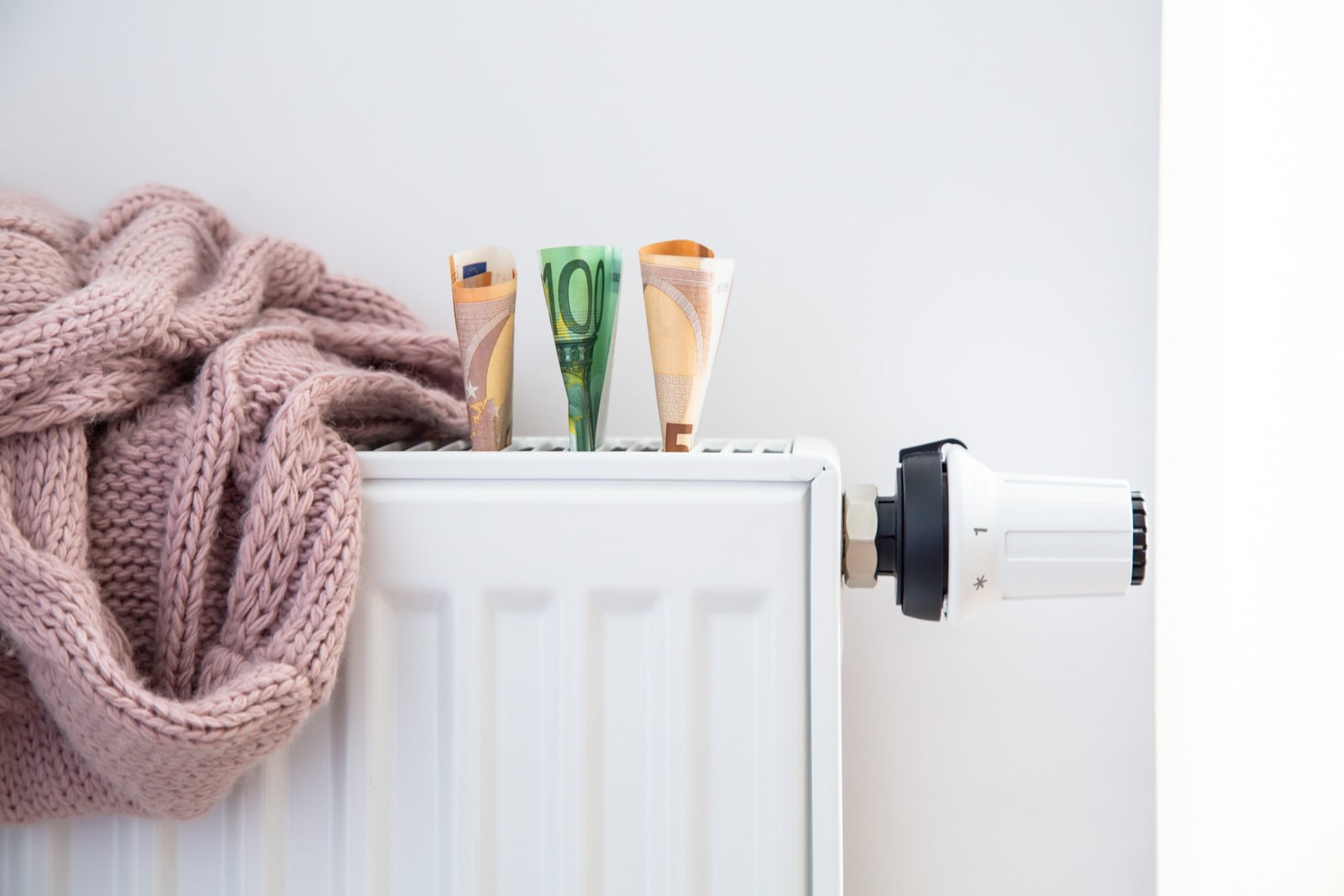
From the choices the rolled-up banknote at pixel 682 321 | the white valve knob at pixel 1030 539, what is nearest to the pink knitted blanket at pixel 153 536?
the rolled-up banknote at pixel 682 321

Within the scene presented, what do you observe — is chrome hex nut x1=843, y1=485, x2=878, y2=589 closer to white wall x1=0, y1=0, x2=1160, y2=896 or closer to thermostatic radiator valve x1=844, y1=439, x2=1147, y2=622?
thermostatic radiator valve x1=844, y1=439, x2=1147, y2=622

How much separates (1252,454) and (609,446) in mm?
442

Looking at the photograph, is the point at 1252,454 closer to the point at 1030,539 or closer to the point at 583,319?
the point at 1030,539

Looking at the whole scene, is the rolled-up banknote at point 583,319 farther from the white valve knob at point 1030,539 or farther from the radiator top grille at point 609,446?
the white valve knob at point 1030,539

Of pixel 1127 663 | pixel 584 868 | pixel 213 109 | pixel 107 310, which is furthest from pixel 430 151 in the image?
pixel 1127 663

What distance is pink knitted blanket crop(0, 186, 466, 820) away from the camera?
38cm

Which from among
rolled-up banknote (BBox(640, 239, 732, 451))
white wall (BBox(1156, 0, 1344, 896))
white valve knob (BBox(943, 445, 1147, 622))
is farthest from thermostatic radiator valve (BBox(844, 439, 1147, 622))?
white wall (BBox(1156, 0, 1344, 896))

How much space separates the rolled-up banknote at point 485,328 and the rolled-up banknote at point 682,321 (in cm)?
8

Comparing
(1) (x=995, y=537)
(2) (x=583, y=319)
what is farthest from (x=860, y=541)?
(2) (x=583, y=319)

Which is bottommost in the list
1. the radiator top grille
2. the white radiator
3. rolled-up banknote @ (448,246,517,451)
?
the white radiator

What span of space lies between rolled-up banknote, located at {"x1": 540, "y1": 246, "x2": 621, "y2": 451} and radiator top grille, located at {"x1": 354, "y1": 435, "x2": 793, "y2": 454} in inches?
0.9

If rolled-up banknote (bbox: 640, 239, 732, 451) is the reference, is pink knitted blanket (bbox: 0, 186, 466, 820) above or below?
below

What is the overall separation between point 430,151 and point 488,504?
1.03 ft

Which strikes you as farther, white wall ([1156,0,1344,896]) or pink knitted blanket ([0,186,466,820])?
white wall ([1156,0,1344,896])
